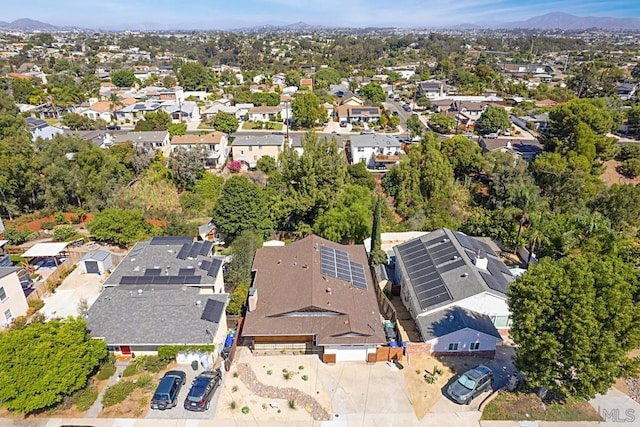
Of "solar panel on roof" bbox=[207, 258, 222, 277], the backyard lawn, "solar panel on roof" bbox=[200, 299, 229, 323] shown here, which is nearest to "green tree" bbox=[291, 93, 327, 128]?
"solar panel on roof" bbox=[207, 258, 222, 277]

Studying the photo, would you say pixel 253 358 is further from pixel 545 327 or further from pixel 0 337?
pixel 545 327

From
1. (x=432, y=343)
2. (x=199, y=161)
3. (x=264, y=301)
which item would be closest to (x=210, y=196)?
(x=199, y=161)

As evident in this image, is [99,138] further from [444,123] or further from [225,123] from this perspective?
[444,123]

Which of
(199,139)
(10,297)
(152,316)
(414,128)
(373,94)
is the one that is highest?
(373,94)

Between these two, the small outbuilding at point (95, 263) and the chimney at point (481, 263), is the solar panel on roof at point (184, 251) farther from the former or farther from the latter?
the chimney at point (481, 263)

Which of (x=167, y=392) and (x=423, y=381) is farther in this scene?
(x=423, y=381)

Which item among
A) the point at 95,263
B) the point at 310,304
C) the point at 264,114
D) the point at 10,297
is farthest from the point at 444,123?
the point at 10,297

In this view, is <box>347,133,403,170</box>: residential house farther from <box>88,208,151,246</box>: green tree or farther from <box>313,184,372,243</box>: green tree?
<box>88,208,151,246</box>: green tree

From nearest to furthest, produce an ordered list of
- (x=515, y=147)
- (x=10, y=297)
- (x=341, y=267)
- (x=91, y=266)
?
(x=10, y=297), (x=341, y=267), (x=91, y=266), (x=515, y=147)
